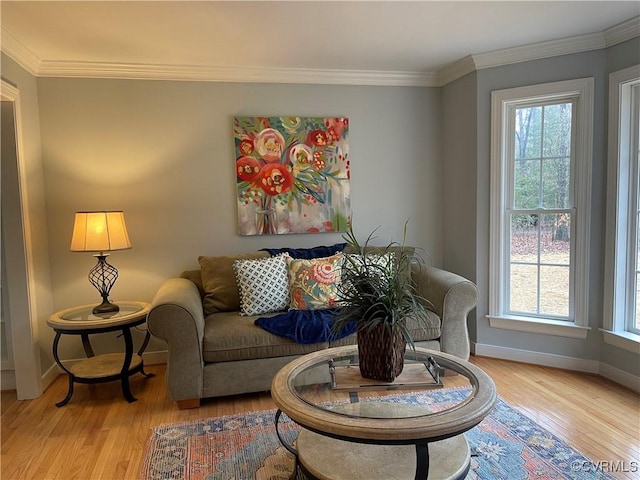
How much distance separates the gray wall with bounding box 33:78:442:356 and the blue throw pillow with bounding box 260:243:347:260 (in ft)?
0.70

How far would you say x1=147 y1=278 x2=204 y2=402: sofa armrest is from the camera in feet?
8.29

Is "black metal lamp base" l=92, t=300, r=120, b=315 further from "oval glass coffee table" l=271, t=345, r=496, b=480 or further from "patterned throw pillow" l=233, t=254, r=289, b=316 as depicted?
"oval glass coffee table" l=271, t=345, r=496, b=480

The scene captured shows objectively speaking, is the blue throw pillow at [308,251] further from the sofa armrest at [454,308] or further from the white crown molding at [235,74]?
the white crown molding at [235,74]

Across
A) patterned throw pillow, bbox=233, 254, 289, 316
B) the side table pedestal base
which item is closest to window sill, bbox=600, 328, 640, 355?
the side table pedestal base

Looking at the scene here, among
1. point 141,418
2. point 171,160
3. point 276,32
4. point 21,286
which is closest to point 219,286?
point 141,418

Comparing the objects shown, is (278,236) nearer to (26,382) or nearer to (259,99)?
(259,99)

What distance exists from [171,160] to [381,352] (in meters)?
2.39

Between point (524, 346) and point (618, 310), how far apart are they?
0.69m

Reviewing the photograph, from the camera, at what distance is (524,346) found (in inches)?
131

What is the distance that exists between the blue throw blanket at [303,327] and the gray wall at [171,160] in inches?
38.0

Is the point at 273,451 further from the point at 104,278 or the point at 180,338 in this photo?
the point at 104,278

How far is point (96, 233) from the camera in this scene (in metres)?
2.85

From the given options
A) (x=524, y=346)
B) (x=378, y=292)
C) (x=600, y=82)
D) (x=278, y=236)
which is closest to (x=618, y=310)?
(x=524, y=346)

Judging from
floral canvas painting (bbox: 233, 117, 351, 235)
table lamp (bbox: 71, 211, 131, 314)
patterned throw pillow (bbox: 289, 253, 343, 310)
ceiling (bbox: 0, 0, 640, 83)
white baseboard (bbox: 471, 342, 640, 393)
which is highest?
ceiling (bbox: 0, 0, 640, 83)
